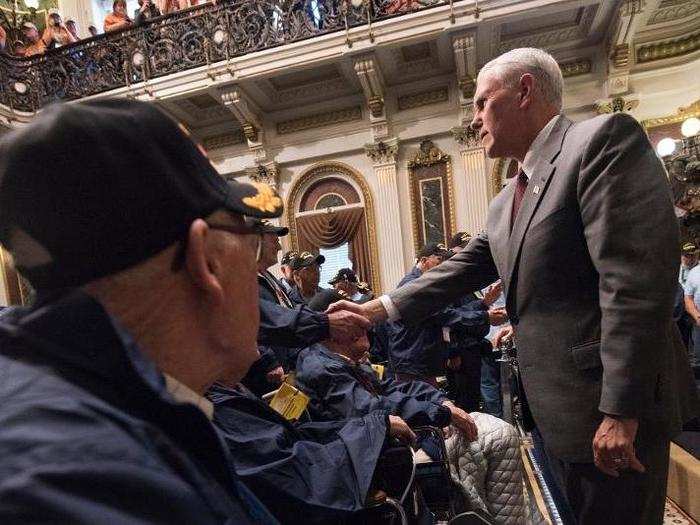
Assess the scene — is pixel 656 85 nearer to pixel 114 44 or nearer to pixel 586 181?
pixel 586 181

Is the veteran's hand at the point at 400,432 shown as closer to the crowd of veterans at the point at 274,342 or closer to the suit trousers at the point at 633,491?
the crowd of veterans at the point at 274,342

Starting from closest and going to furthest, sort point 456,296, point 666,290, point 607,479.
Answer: point 666,290, point 607,479, point 456,296

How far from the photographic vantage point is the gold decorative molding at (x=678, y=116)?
6.82 m

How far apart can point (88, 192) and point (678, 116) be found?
8495 mm

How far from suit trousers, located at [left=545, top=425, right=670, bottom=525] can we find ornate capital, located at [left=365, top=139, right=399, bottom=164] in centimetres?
706

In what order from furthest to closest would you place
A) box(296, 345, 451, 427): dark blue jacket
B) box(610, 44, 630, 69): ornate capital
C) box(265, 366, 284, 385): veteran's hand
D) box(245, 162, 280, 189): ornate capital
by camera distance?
1. box(245, 162, 280, 189): ornate capital
2. box(610, 44, 630, 69): ornate capital
3. box(265, 366, 284, 385): veteran's hand
4. box(296, 345, 451, 427): dark blue jacket

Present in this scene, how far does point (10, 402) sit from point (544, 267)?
1.26 meters

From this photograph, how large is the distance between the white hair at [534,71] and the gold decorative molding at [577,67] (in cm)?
681

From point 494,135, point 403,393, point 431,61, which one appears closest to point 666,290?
point 494,135

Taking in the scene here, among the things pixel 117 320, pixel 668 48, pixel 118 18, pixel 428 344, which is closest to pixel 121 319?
pixel 117 320

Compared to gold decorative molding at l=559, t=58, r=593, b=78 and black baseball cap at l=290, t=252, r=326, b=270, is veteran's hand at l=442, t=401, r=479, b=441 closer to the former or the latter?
black baseball cap at l=290, t=252, r=326, b=270

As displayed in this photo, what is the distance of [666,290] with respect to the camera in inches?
47.8

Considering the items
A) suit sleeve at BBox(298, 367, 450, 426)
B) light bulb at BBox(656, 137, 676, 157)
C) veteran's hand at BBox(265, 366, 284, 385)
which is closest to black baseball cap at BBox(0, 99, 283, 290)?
suit sleeve at BBox(298, 367, 450, 426)

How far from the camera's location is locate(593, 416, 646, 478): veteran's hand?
1.22 meters
